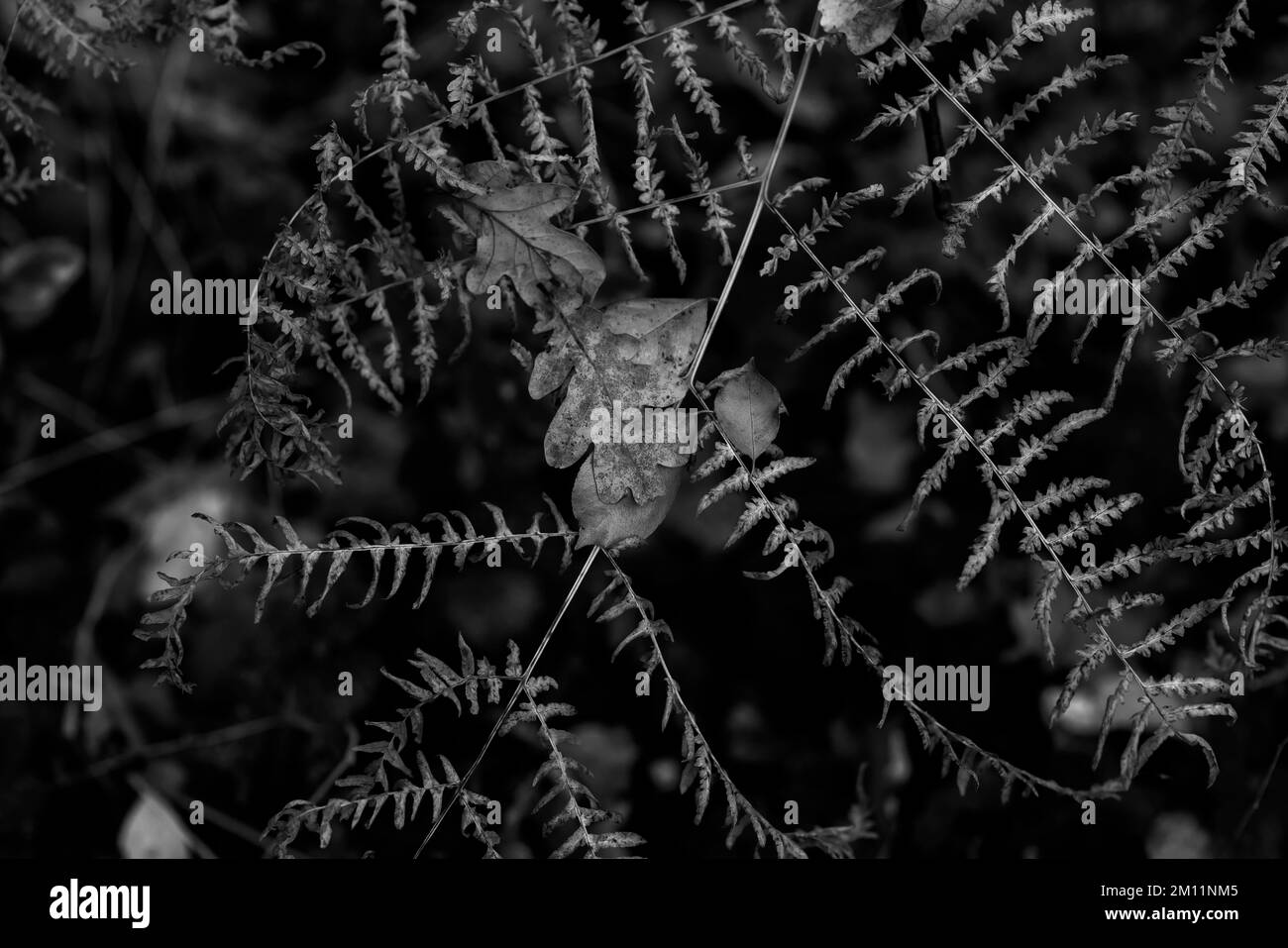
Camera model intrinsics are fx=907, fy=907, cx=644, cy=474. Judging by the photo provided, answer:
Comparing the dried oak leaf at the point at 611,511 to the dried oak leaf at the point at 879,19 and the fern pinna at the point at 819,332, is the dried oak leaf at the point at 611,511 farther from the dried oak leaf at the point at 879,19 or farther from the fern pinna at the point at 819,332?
the dried oak leaf at the point at 879,19

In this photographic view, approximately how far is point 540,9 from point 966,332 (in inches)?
48.7

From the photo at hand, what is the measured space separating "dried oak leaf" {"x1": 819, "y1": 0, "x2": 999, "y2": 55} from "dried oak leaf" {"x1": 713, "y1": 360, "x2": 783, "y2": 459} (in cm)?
66

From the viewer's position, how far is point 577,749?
7.13ft

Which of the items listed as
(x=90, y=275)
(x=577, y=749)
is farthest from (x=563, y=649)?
(x=90, y=275)

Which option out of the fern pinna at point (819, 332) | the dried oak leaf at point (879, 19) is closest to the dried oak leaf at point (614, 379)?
the fern pinna at point (819, 332)

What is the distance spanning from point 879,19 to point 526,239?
2.59 feet

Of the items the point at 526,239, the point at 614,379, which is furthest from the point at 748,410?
the point at 526,239

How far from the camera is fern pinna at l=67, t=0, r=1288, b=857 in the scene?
1.62 metres

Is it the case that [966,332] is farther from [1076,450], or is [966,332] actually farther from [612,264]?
[612,264]

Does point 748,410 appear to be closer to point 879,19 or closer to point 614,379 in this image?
point 614,379

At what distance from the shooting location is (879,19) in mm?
1722

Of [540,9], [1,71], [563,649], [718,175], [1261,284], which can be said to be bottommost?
[563,649]

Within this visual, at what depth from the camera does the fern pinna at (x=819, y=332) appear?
1623 millimetres

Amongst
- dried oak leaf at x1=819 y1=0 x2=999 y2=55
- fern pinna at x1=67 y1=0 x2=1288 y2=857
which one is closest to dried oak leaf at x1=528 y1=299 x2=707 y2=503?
fern pinna at x1=67 y1=0 x2=1288 y2=857
